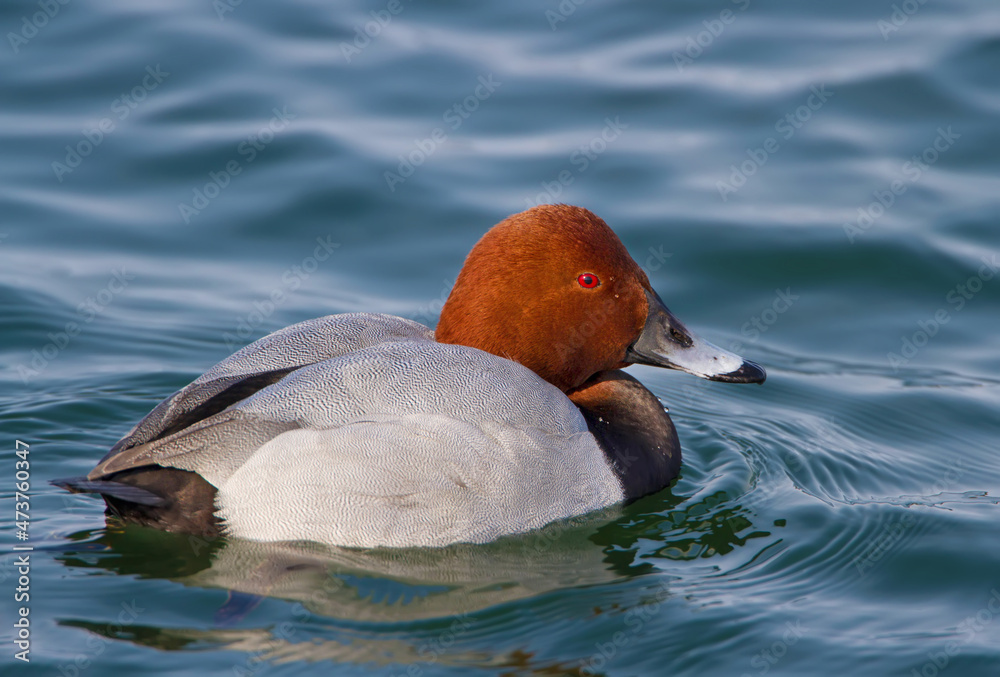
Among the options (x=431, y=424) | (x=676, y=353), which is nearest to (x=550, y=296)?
(x=676, y=353)

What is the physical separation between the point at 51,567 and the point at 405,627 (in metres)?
1.50

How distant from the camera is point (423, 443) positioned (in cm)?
494

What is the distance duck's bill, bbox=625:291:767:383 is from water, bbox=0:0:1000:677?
22.7 inches

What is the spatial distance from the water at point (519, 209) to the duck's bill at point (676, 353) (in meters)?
0.58

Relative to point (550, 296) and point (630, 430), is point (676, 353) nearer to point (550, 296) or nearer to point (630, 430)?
point (630, 430)

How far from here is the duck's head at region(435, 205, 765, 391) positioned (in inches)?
220

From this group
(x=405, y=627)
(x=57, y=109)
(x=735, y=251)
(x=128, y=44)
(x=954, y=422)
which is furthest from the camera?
(x=128, y=44)

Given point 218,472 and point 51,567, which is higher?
point 218,472

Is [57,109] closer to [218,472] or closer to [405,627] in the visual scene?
[218,472]

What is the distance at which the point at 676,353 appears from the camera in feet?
19.5

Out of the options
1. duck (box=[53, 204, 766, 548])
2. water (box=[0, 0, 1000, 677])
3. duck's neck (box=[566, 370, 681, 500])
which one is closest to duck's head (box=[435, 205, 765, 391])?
duck (box=[53, 204, 766, 548])

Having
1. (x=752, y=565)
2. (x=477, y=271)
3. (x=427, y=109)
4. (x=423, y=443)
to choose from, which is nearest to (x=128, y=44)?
(x=427, y=109)

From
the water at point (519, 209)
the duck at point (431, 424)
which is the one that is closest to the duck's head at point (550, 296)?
the duck at point (431, 424)

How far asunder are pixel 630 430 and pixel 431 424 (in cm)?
123
